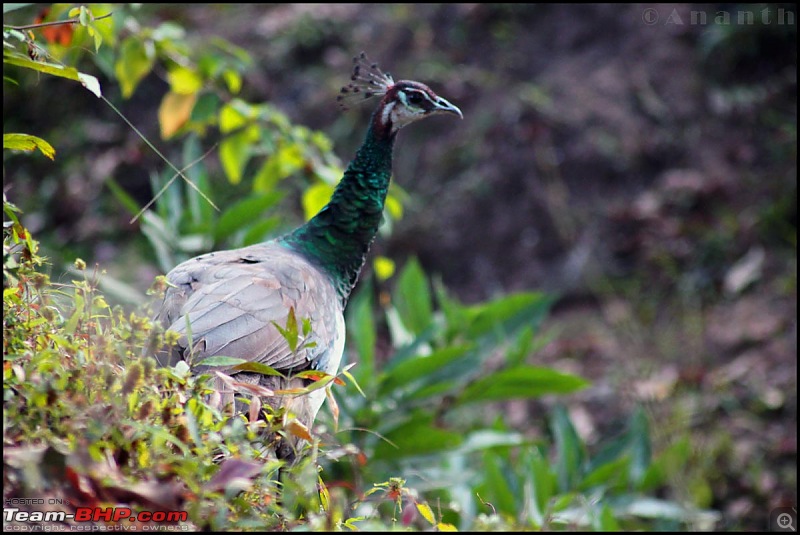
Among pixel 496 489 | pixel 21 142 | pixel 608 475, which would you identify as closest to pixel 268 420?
pixel 21 142

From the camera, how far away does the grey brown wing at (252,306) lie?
102 inches

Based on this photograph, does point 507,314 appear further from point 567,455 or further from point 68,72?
point 68,72

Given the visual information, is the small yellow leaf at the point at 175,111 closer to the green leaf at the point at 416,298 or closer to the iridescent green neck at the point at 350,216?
the iridescent green neck at the point at 350,216

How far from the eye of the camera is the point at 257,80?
8211mm

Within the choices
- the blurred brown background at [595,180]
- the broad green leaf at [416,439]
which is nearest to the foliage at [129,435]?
the broad green leaf at [416,439]

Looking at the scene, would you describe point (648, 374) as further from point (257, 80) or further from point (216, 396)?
point (257, 80)

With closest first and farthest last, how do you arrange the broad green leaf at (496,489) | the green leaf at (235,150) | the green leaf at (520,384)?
the broad green leaf at (496,489), the green leaf at (235,150), the green leaf at (520,384)

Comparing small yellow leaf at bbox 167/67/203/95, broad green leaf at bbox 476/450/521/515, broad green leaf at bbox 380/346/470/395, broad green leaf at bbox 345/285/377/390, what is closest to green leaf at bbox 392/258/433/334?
broad green leaf at bbox 345/285/377/390

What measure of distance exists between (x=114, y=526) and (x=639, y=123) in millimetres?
6137

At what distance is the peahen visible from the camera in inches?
102

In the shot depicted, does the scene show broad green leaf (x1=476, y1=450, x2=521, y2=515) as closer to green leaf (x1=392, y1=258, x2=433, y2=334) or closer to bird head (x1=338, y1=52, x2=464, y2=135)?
green leaf (x1=392, y1=258, x2=433, y2=334)

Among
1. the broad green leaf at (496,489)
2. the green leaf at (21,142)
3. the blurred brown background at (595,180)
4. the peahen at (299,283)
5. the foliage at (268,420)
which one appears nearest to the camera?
the foliage at (268,420)

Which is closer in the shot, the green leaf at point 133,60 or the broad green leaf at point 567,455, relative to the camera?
the green leaf at point 133,60

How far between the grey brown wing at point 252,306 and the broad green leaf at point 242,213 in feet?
3.02
